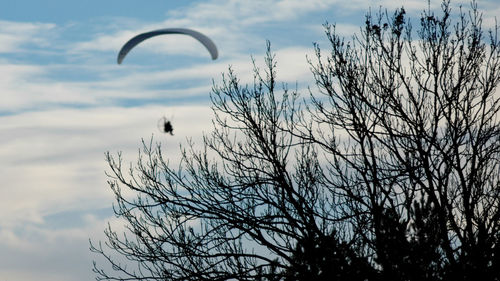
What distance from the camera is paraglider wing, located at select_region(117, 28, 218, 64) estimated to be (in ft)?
67.5

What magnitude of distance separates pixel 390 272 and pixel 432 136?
16.3 feet

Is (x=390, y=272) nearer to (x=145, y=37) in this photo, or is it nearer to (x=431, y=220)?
(x=431, y=220)

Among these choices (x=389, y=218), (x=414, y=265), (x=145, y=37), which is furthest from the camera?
(x=145, y=37)

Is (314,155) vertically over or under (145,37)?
under

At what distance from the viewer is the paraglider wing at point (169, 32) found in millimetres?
20578

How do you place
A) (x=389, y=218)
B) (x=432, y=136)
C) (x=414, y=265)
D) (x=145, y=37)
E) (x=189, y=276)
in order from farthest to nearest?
(x=145, y=37)
(x=432, y=136)
(x=189, y=276)
(x=389, y=218)
(x=414, y=265)

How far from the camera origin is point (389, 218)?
16.5 meters

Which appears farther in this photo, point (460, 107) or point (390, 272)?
point (460, 107)

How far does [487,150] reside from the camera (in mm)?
20125

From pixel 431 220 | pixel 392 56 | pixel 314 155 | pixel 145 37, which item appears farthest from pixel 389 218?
pixel 145 37

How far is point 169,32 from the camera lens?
2030 centimetres

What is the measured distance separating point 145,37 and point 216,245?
250 inches

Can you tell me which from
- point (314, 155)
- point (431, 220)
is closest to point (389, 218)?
point (431, 220)

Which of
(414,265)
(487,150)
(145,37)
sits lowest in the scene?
(414,265)
